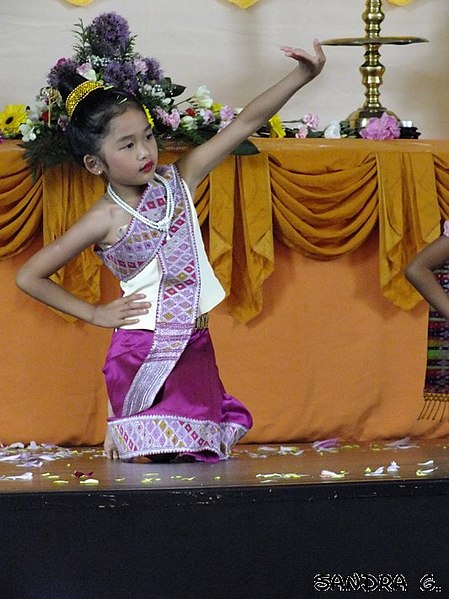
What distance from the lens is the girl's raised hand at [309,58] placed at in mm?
2837

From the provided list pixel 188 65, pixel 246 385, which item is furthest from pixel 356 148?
pixel 188 65

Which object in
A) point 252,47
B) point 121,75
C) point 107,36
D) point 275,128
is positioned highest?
point 252,47

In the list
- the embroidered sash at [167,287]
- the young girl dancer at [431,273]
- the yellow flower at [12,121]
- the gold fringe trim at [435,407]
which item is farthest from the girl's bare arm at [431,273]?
the yellow flower at [12,121]

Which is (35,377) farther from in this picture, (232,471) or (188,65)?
(188,65)

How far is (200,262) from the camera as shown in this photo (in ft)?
9.88

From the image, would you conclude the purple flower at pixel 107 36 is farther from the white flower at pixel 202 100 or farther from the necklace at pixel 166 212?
the necklace at pixel 166 212

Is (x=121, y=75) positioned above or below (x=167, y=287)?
above

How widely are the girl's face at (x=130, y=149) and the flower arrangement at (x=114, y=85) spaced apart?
393 millimetres

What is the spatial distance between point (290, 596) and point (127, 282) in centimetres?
101

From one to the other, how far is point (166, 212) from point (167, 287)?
0.59 feet

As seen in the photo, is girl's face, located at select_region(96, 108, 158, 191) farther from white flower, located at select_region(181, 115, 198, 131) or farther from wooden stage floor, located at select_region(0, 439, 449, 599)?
wooden stage floor, located at select_region(0, 439, 449, 599)

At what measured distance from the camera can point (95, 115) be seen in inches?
116

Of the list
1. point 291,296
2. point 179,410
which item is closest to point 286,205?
point 291,296

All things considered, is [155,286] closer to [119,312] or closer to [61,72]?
[119,312]
